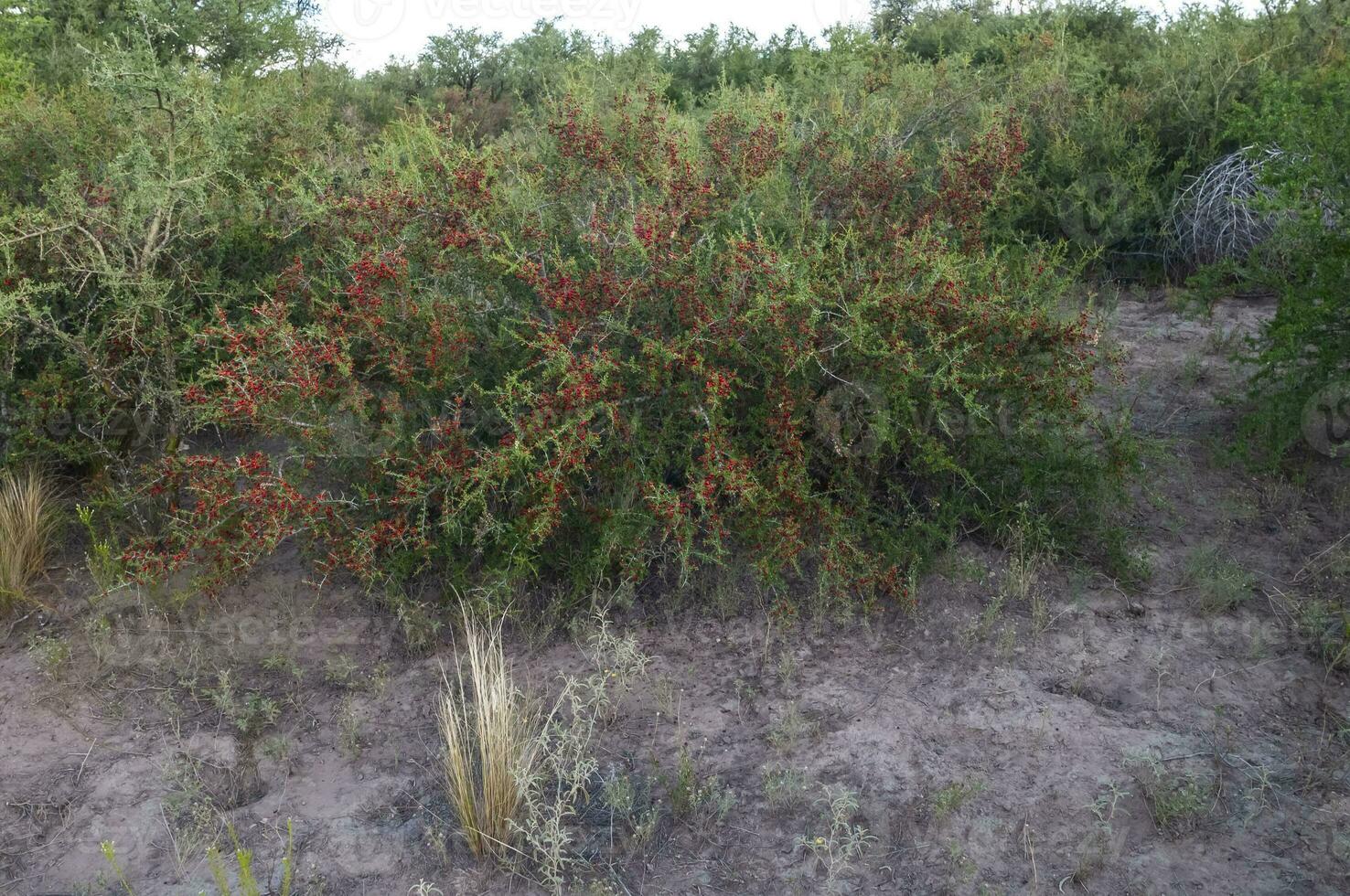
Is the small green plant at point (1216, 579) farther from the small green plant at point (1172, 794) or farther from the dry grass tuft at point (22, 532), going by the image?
the dry grass tuft at point (22, 532)

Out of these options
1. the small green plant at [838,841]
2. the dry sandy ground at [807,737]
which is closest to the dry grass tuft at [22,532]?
the dry sandy ground at [807,737]

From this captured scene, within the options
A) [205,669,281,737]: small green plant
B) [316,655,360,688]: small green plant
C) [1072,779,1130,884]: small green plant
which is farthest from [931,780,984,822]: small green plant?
[205,669,281,737]: small green plant

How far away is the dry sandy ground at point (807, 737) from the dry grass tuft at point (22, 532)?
0.15m

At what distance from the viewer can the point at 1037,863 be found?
3.17 metres

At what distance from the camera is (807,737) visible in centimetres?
375

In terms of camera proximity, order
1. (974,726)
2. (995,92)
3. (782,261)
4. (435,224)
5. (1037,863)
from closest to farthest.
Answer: (1037,863) → (974,726) → (782,261) → (435,224) → (995,92)

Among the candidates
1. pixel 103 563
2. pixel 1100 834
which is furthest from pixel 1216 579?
pixel 103 563

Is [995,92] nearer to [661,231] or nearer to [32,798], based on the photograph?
[661,231]

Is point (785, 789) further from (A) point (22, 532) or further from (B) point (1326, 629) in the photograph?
(A) point (22, 532)

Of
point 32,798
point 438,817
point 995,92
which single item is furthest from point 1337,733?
point 995,92

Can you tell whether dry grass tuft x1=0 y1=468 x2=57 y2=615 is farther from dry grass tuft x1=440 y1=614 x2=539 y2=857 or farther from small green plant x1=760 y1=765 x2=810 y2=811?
small green plant x1=760 y1=765 x2=810 y2=811

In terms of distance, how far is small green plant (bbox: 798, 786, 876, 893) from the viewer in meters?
Answer: 3.13

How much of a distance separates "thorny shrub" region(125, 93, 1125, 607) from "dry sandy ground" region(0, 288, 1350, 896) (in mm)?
336

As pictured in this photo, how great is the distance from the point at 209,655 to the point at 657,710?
1868 mm
